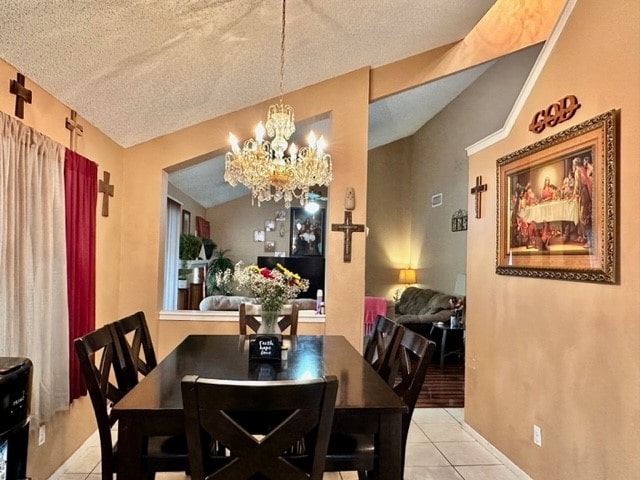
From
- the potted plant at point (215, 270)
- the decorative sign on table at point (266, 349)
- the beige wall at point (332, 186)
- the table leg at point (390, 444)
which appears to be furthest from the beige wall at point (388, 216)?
the table leg at point (390, 444)

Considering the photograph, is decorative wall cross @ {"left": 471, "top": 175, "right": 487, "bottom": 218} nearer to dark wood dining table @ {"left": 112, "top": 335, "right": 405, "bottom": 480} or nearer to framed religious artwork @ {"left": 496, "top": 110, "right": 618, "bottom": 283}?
framed religious artwork @ {"left": 496, "top": 110, "right": 618, "bottom": 283}

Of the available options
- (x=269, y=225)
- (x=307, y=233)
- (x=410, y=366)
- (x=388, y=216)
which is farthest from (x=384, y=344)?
(x=269, y=225)

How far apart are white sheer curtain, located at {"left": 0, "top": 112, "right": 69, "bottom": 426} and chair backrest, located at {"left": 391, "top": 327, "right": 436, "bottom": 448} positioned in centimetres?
188

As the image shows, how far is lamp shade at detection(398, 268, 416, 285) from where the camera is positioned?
8.78 metres

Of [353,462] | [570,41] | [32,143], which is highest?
[570,41]

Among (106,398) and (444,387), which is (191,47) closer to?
(106,398)

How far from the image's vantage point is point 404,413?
64.7 inches

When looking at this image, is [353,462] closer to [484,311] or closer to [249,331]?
[484,311]

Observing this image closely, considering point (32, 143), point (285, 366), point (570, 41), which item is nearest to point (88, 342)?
point (285, 366)

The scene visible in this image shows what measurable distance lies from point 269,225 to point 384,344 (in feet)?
25.5

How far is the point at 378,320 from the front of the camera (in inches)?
106

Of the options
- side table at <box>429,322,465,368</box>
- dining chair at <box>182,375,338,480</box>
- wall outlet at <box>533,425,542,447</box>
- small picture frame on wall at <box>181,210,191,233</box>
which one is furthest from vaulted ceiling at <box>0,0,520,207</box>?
small picture frame on wall at <box>181,210,191,233</box>

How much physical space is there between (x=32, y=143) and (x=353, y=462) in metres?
2.22

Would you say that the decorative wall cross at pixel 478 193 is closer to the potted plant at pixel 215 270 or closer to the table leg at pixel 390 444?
the table leg at pixel 390 444
